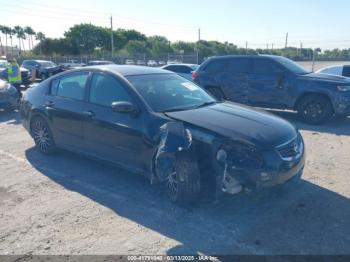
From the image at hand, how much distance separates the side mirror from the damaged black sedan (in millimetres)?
12

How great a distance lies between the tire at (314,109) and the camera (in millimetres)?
8359

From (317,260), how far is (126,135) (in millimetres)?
2539

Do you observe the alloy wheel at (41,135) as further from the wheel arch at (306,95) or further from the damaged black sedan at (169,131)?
the wheel arch at (306,95)

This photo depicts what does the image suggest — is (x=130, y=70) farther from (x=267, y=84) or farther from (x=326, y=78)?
(x=326, y=78)

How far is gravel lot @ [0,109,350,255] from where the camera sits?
3.13m

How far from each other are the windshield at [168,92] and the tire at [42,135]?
2.00 m

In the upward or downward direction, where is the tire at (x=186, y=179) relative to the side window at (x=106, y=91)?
downward

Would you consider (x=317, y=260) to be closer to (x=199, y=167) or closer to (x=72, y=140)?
(x=199, y=167)

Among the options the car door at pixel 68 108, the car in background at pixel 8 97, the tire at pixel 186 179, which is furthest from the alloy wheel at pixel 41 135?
the car in background at pixel 8 97

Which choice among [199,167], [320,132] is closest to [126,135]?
[199,167]

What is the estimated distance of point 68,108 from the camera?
5.07 m

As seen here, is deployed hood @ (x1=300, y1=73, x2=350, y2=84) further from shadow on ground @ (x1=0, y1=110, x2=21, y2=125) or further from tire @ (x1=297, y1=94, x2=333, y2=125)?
shadow on ground @ (x1=0, y1=110, x2=21, y2=125)

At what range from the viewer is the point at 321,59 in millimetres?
39156

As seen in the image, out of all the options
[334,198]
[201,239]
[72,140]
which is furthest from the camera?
[72,140]
